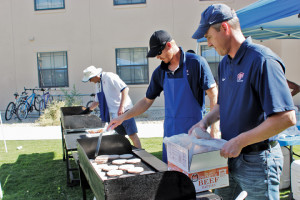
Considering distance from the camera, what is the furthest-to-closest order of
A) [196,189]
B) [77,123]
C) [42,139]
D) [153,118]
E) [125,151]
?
[153,118] < [42,139] < [77,123] < [125,151] < [196,189]

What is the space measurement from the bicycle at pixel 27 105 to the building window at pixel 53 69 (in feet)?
3.07

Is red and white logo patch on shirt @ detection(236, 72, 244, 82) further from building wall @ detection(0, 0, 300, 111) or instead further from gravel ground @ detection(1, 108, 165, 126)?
building wall @ detection(0, 0, 300, 111)

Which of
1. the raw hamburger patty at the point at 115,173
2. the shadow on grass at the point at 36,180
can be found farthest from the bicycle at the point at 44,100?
the raw hamburger patty at the point at 115,173

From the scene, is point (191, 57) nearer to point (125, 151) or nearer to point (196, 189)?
point (125, 151)

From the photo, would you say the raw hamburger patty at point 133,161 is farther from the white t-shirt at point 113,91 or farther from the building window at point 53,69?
the building window at point 53,69

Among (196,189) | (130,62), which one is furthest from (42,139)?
(196,189)

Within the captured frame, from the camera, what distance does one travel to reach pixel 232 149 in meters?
1.50

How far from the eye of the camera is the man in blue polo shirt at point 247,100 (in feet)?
4.87

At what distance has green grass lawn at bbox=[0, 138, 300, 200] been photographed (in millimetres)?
4043

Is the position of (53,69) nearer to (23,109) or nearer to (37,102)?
(37,102)

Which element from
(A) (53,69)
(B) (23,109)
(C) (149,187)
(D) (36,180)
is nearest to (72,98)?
(B) (23,109)

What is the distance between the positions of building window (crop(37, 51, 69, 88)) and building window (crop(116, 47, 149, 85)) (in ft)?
7.83

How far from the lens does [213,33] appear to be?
1.68m

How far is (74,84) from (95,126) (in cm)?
784
